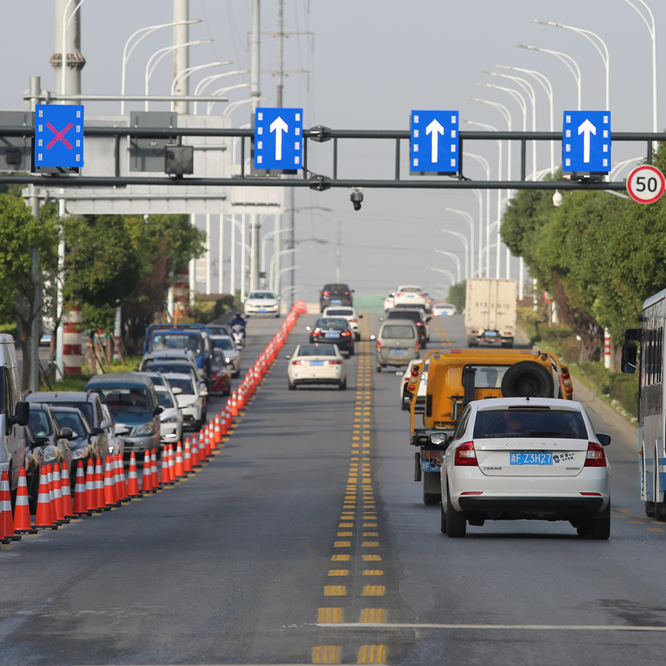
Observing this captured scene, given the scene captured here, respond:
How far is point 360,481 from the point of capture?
28.2 meters

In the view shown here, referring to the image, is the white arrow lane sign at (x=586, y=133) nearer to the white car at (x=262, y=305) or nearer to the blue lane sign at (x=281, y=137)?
the blue lane sign at (x=281, y=137)

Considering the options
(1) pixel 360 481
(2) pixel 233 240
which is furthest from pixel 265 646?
(2) pixel 233 240

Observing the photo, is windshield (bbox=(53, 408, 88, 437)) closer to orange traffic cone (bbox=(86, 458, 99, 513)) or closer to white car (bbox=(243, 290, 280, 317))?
orange traffic cone (bbox=(86, 458, 99, 513))

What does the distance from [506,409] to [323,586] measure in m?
4.82

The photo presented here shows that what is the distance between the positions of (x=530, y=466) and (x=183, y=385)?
25.7 meters

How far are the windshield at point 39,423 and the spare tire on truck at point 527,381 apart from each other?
7.15 metres

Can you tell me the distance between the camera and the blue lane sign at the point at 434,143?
94.3ft

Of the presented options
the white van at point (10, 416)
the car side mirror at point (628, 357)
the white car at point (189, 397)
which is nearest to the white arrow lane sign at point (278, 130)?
the car side mirror at point (628, 357)

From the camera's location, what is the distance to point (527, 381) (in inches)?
816

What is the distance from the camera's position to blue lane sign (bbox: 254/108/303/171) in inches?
1134

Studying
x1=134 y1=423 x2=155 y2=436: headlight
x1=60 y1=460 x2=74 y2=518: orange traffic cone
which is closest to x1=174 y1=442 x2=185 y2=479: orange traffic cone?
x1=134 y1=423 x2=155 y2=436: headlight

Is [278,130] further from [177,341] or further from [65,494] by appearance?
[177,341]

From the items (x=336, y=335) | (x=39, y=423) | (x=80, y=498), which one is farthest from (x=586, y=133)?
(x=336, y=335)

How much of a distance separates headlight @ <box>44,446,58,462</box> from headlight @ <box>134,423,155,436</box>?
9.79 meters
